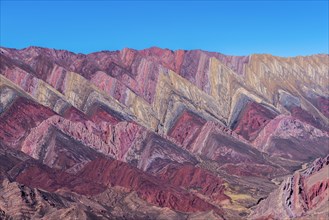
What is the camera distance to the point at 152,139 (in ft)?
439

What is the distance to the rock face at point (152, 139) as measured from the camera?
8819 centimetres

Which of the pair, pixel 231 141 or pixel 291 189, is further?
pixel 231 141

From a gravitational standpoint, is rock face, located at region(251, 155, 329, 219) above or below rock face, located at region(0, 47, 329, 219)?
below

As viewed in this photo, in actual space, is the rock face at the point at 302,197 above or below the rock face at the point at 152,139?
below

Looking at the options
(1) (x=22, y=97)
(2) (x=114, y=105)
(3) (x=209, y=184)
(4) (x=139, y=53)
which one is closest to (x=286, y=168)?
(3) (x=209, y=184)

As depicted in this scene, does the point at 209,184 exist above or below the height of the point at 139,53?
below

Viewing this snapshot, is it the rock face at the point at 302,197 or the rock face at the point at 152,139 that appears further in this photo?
the rock face at the point at 152,139

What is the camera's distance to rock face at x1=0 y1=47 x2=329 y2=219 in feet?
289

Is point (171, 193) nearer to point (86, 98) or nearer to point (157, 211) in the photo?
point (157, 211)

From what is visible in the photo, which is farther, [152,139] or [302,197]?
[152,139]

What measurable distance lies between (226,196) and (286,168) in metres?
35.2

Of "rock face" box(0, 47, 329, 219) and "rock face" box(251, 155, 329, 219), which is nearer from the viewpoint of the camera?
"rock face" box(251, 155, 329, 219)

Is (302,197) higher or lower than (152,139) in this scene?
lower

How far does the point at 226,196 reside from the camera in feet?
354
